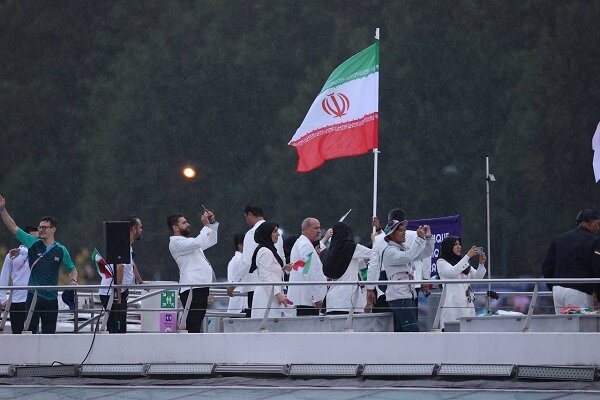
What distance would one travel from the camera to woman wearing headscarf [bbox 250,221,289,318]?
45.8ft

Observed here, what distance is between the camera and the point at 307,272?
14.5 m

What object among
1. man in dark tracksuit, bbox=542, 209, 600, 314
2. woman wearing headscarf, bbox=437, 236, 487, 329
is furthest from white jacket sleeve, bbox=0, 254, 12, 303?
man in dark tracksuit, bbox=542, 209, 600, 314

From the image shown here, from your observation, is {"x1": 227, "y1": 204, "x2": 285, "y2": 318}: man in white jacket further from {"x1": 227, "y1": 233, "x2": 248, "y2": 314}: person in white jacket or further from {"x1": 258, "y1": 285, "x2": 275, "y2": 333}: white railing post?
{"x1": 227, "y1": 233, "x2": 248, "y2": 314}: person in white jacket

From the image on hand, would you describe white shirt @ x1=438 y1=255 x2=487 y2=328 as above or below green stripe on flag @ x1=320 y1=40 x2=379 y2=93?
below

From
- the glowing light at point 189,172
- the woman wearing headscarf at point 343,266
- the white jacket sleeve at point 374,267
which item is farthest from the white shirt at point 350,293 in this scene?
the glowing light at point 189,172

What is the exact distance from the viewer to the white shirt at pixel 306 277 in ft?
46.6

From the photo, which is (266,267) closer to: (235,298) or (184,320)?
(184,320)

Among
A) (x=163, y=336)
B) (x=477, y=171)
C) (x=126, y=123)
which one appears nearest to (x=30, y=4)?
(x=126, y=123)

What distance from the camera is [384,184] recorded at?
40531 mm

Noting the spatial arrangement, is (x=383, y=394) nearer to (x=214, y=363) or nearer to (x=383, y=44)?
(x=214, y=363)

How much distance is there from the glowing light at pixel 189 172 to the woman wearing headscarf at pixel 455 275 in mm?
29833

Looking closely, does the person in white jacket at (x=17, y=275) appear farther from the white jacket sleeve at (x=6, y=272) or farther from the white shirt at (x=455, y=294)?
the white shirt at (x=455, y=294)

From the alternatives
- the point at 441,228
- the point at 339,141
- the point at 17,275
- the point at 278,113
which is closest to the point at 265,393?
the point at 441,228

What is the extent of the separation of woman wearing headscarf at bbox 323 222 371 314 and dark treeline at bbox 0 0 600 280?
24.5m
